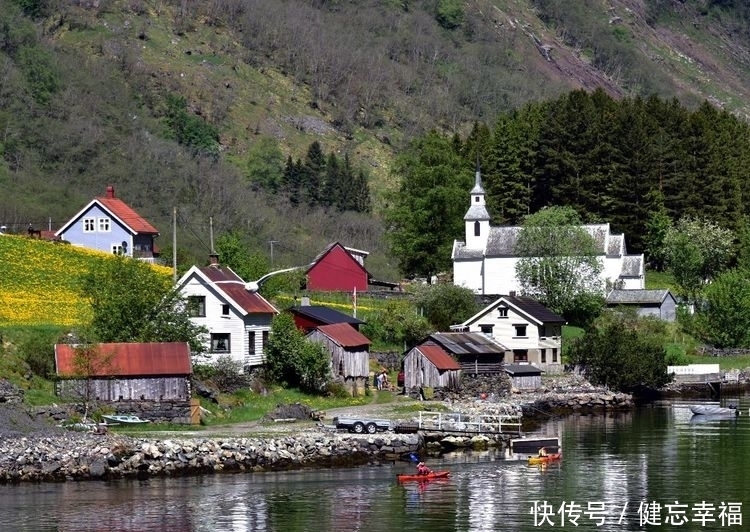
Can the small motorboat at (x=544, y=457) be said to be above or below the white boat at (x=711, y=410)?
below

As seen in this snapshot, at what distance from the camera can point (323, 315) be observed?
79250 mm

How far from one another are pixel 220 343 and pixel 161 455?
1728 centimetres

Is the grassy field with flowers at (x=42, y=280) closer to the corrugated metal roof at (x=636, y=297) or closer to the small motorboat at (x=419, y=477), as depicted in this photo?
the small motorboat at (x=419, y=477)

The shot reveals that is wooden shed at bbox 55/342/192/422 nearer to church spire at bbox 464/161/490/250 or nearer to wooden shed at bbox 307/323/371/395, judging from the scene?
wooden shed at bbox 307/323/371/395

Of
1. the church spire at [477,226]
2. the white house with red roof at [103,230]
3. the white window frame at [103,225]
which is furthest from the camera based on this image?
Answer: the church spire at [477,226]

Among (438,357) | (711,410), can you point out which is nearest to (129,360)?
(438,357)

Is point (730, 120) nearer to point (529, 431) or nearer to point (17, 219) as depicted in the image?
point (17, 219)

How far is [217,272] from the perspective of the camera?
2926 inches

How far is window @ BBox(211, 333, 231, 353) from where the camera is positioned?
7175 cm

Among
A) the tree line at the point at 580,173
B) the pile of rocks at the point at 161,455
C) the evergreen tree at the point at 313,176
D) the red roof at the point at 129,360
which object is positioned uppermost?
the evergreen tree at the point at 313,176

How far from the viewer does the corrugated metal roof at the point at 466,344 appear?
80.8m

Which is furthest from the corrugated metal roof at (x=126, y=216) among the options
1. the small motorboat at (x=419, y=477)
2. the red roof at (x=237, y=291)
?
the small motorboat at (x=419, y=477)

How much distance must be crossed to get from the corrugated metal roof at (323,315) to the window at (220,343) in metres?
7.07

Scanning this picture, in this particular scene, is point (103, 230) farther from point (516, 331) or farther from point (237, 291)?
point (237, 291)
